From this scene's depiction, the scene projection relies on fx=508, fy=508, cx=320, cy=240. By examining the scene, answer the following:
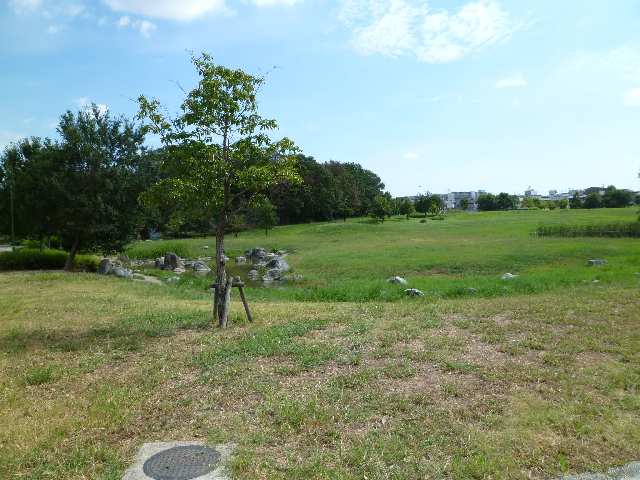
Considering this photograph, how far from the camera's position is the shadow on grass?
30.9 ft

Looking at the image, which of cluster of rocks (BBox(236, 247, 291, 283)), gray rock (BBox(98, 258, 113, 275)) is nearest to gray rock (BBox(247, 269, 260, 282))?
cluster of rocks (BBox(236, 247, 291, 283))

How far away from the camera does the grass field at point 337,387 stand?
4902 mm

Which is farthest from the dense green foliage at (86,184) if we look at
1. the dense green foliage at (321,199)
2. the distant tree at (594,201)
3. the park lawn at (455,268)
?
the distant tree at (594,201)

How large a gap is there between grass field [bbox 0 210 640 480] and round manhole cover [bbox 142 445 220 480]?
0.25 metres

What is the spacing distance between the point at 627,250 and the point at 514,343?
73.2ft

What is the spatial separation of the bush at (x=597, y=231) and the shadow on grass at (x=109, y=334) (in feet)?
103

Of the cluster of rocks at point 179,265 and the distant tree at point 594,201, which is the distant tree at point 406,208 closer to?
the distant tree at point 594,201

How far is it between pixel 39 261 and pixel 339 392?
25718 mm

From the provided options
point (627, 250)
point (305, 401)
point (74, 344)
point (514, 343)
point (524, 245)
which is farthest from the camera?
point (524, 245)

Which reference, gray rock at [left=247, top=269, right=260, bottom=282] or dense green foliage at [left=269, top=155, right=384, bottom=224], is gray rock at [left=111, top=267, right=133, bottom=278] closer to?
gray rock at [left=247, top=269, right=260, bottom=282]

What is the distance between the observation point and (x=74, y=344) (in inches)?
375

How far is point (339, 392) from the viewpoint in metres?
6.48

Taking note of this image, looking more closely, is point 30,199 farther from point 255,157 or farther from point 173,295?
point 255,157

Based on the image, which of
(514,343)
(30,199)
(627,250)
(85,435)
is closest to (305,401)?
(85,435)
